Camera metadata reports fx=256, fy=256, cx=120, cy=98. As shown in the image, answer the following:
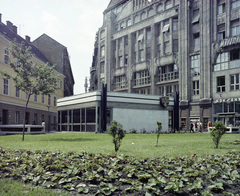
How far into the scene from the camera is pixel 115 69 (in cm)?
6016

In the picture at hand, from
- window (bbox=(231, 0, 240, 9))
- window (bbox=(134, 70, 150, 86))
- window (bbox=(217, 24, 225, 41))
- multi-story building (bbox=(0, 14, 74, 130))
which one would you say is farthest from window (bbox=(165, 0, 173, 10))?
multi-story building (bbox=(0, 14, 74, 130))

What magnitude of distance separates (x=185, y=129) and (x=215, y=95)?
8092 mm

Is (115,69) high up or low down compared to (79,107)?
up

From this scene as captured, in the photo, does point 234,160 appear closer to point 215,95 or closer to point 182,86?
point 215,95

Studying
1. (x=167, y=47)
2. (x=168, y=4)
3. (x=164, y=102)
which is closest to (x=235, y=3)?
(x=168, y=4)

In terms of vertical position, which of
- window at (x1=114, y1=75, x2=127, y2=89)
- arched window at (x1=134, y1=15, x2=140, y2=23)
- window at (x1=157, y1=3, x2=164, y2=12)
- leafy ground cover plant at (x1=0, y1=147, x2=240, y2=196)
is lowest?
leafy ground cover plant at (x1=0, y1=147, x2=240, y2=196)

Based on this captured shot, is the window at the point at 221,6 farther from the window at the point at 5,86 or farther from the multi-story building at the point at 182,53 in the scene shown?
the window at the point at 5,86

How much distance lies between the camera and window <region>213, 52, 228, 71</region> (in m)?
41.3

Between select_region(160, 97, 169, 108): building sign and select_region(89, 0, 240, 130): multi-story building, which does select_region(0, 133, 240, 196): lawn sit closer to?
select_region(160, 97, 169, 108): building sign

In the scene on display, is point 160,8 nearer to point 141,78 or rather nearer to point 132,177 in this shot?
point 141,78

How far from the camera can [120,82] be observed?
5903 centimetres

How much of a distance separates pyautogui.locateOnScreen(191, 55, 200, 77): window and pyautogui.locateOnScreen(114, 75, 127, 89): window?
661 inches

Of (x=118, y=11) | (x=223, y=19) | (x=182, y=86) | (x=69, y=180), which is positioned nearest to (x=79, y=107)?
(x=182, y=86)

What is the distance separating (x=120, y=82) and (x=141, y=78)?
6186mm
